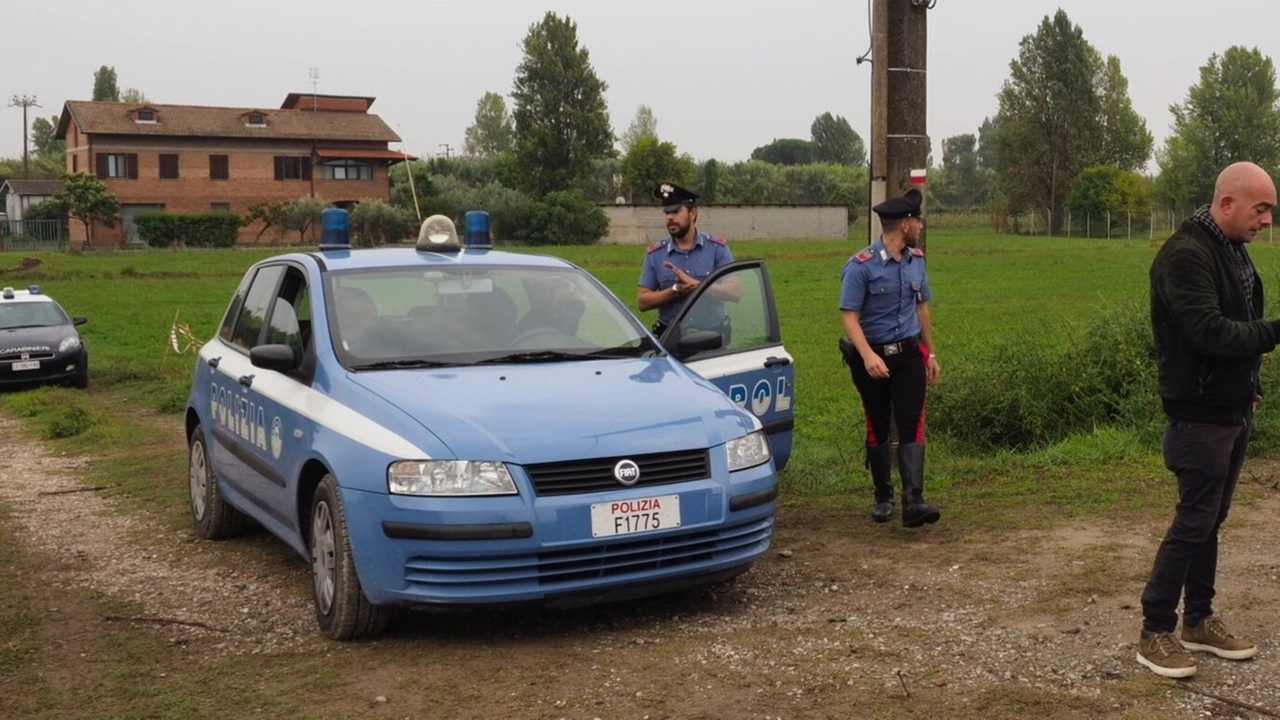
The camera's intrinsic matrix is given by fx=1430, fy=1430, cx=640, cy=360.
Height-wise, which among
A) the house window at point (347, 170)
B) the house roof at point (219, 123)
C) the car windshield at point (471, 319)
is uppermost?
the house roof at point (219, 123)

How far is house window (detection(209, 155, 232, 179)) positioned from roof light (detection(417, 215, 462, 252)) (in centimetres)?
7343

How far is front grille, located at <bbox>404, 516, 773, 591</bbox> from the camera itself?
17.8ft

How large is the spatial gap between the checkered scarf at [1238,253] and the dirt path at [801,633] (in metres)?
1.27

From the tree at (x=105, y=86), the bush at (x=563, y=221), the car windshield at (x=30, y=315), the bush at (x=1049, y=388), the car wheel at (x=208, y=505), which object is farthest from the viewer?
the tree at (x=105, y=86)

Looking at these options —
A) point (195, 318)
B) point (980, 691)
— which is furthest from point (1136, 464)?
point (195, 318)

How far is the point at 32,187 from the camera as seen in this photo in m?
86.1

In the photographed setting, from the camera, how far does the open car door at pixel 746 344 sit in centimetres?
740

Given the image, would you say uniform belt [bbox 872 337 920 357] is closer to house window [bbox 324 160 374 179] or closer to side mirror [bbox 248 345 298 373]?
side mirror [bbox 248 345 298 373]

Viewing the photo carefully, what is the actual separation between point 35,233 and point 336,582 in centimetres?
7144

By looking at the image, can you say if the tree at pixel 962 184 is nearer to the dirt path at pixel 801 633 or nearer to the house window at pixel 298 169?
the house window at pixel 298 169

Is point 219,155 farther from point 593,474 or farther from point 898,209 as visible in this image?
point 593,474

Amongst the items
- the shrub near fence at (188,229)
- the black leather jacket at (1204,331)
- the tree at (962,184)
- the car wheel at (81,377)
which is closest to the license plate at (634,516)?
the black leather jacket at (1204,331)

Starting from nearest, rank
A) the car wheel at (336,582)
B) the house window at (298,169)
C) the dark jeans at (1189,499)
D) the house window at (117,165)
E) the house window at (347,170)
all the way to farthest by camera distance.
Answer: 1. the dark jeans at (1189,499)
2. the car wheel at (336,582)
3. the house window at (117,165)
4. the house window at (298,169)
5. the house window at (347,170)

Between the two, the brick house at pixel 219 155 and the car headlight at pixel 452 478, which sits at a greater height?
the brick house at pixel 219 155
